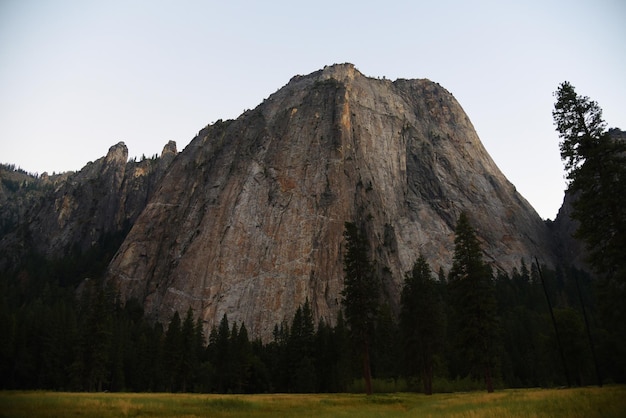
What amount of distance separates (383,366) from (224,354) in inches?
1011

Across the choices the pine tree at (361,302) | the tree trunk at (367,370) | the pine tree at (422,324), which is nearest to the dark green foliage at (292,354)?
the pine tree at (422,324)

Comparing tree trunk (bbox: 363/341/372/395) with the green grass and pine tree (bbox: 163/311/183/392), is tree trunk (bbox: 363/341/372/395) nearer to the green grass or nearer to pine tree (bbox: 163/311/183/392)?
the green grass

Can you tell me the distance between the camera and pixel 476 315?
37.3 metres

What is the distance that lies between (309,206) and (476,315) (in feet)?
330

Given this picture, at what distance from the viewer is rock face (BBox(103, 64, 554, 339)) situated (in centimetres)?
12356

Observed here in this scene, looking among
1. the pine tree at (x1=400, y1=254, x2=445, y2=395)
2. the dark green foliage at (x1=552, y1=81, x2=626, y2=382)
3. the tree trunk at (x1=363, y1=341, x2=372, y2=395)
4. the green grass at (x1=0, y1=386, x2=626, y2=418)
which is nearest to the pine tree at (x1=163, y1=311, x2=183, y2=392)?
the pine tree at (x1=400, y1=254, x2=445, y2=395)

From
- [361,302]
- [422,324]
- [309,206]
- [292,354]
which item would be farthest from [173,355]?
[309,206]

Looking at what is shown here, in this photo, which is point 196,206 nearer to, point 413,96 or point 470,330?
point 413,96

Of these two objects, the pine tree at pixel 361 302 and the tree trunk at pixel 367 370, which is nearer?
the tree trunk at pixel 367 370

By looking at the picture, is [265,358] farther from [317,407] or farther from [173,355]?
[317,407]

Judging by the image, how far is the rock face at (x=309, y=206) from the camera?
12356 centimetres

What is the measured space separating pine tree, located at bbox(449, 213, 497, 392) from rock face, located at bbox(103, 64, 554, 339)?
77.8 m

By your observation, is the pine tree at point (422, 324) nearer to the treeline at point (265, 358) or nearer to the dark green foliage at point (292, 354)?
the dark green foliage at point (292, 354)

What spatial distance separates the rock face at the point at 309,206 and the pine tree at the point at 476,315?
77.8 meters
